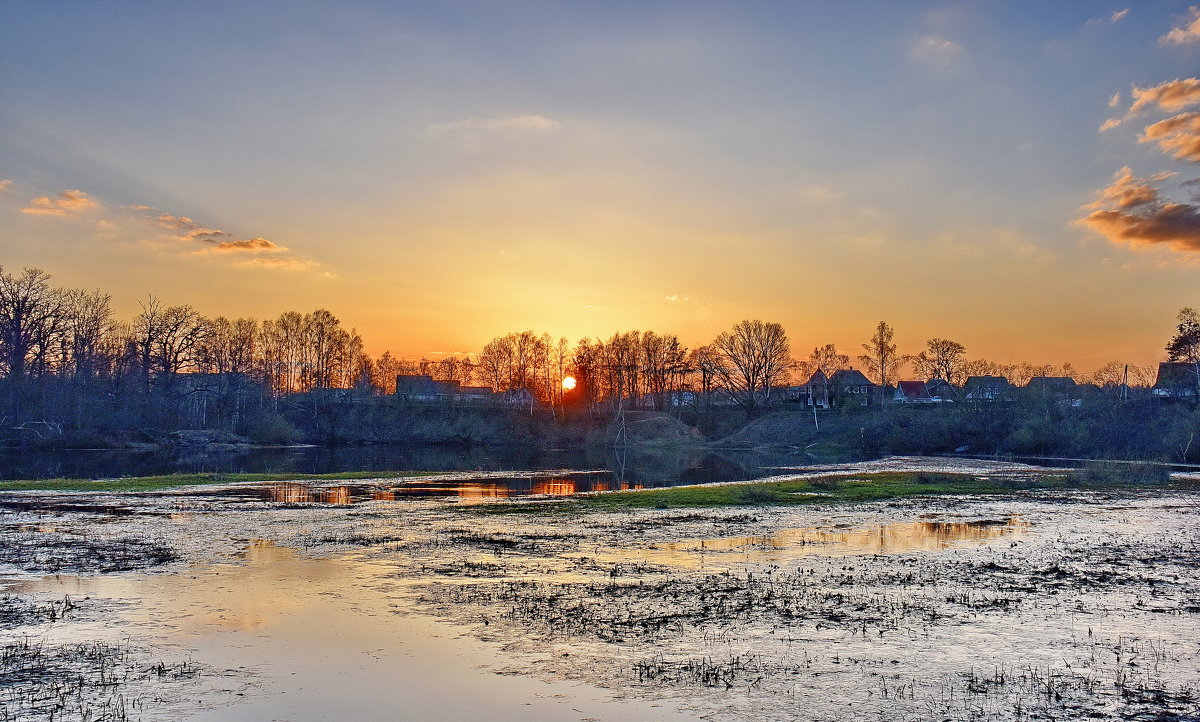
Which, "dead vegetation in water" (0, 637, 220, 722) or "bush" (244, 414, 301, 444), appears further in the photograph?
"bush" (244, 414, 301, 444)

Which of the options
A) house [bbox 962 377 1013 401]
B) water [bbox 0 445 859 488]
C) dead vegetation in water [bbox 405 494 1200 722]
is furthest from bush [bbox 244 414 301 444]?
dead vegetation in water [bbox 405 494 1200 722]

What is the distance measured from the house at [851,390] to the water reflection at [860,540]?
89139 mm

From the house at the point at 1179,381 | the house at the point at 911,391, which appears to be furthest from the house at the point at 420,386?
the house at the point at 1179,381

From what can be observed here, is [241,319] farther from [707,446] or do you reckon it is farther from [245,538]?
[245,538]

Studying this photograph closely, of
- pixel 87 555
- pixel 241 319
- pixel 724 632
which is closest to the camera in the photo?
pixel 724 632

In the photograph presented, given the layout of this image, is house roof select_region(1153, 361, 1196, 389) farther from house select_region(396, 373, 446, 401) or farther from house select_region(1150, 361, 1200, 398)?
house select_region(396, 373, 446, 401)

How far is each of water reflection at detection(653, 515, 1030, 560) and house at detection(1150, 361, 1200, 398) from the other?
76.9m

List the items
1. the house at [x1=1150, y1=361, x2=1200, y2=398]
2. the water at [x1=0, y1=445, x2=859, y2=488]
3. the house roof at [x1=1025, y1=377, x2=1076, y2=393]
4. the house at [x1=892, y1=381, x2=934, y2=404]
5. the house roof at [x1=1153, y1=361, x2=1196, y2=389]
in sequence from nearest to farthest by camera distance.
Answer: the water at [x1=0, y1=445, x2=859, y2=488]
the house at [x1=1150, y1=361, x2=1200, y2=398]
the house roof at [x1=1025, y1=377, x2=1076, y2=393]
the house roof at [x1=1153, y1=361, x2=1196, y2=389]
the house at [x1=892, y1=381, x2=934, y2=404]

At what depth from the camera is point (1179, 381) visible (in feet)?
317

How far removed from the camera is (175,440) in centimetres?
9719

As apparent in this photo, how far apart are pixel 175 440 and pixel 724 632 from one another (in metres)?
100

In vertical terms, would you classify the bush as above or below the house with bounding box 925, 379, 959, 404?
below

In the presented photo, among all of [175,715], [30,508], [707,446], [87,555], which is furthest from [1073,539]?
[707,446]

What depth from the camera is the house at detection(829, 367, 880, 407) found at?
11700cm
